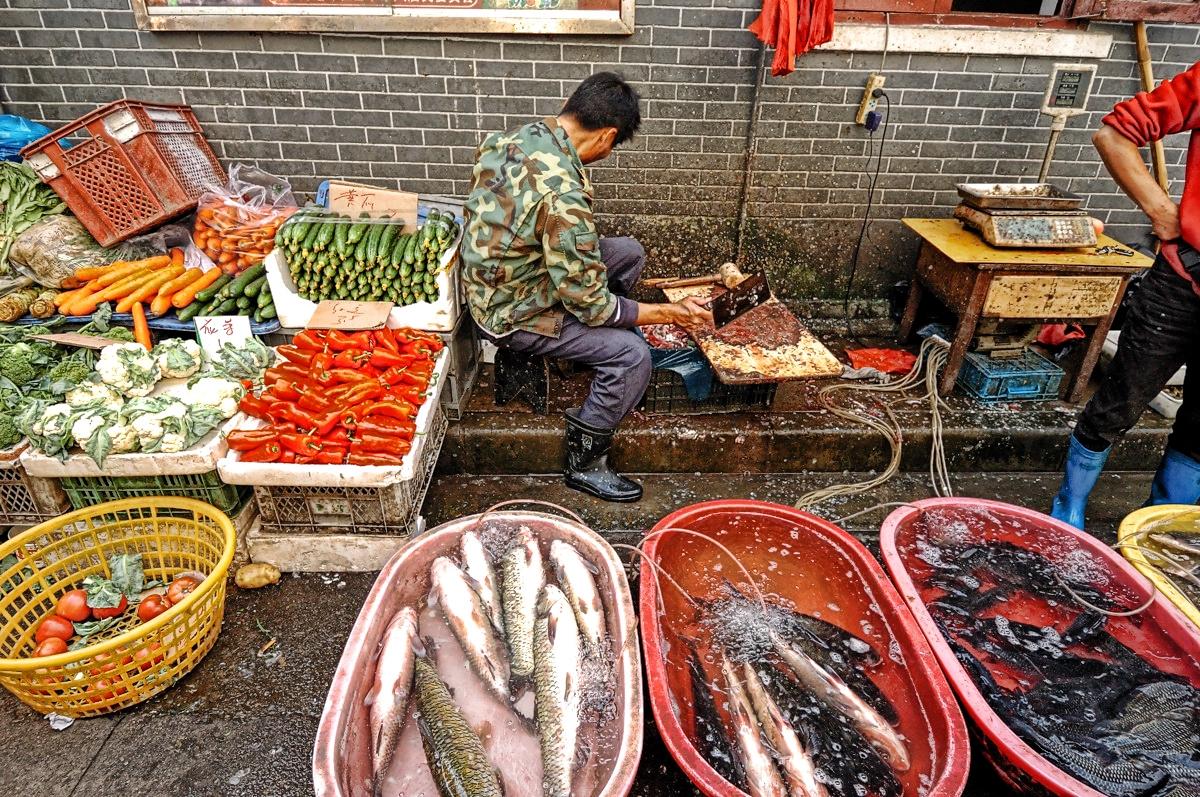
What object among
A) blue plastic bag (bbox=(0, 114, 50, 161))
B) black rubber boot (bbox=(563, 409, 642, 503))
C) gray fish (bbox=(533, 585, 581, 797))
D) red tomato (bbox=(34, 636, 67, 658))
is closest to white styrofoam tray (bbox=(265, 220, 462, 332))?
black rubber boot (bbox=(563, 409, 642, 503))

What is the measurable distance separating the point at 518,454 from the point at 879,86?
14.2 feet

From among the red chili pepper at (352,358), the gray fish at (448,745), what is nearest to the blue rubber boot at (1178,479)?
the gray fish at (448,745)

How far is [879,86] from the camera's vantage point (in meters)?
5.55

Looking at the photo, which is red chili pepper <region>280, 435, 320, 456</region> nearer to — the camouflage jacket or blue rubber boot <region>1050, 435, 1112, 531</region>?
the camouflage jacket

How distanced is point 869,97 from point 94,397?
19.9 ft

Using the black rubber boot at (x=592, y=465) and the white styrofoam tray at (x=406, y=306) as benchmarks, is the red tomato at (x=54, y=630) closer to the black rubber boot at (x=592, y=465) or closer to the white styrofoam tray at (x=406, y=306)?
the white styrofoam tray at (x=406, y=306)

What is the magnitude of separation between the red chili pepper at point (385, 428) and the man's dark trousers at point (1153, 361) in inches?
161

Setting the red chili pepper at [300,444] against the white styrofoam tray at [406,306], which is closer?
the red chili pepper at [300,444]

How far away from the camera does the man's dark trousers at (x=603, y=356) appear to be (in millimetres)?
4145

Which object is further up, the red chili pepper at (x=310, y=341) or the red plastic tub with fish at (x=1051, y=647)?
the red chili pepper at (x=310, y=341)

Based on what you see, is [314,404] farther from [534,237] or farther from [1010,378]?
[1010,378]

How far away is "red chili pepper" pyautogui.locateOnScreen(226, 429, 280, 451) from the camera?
11.5 feet

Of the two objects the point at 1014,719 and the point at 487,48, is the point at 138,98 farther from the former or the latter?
the point at 1014,719

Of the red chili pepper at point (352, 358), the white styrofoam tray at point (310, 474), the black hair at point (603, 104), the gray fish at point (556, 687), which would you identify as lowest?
the gray fish at point (556, 687)
